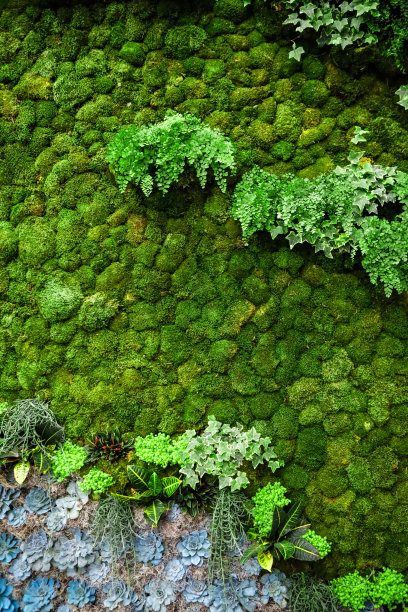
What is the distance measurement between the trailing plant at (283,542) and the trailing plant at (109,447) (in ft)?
4.25

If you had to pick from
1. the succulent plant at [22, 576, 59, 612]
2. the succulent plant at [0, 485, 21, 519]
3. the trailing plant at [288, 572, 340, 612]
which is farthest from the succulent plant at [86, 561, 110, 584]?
the trailing plant at [288, 572, 340, 612]

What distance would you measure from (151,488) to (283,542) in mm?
1177

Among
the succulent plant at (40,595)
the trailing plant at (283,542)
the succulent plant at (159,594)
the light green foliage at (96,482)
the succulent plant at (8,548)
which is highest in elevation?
the light green foliage at (96,482)

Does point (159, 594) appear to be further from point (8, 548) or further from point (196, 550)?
point (8, 548)

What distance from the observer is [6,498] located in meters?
4.06

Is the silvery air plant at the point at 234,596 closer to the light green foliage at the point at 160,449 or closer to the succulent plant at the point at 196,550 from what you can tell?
the succulent plant at the point at 196,550

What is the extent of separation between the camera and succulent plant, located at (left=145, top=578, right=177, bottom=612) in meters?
3.95

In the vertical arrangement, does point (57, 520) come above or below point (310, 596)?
above

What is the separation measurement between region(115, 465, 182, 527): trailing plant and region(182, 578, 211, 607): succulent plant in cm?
65

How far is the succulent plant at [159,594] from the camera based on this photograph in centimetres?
395

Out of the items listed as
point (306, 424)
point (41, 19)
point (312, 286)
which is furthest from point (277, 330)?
point (41, 19)

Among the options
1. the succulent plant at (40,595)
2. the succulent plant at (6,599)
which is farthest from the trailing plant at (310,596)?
the succulent plant at (6,599)

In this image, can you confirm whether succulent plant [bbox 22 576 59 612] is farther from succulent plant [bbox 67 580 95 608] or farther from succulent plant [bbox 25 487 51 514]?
succulent plant [bbox 25 487 51 514]

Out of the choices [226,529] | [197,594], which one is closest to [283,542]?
[226,529]
